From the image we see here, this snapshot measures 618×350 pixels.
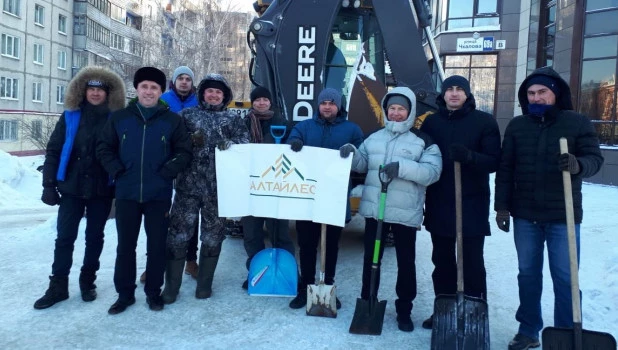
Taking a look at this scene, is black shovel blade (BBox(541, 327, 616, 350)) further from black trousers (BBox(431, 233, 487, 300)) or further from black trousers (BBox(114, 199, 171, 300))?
black trousers (BBox(114, 199, 171, 300))

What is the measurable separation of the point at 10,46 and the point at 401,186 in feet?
104

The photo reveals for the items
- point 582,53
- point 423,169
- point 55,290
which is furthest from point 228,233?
point 582,53

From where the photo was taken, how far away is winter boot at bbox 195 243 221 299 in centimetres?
485

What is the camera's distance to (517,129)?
385 cm

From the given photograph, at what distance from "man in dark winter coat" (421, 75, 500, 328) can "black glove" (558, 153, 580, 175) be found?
558 mm

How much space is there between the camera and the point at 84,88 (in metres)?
4.64

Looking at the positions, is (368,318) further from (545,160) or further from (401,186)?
(545,160)

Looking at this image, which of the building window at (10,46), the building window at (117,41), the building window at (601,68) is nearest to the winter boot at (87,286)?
the building window at (601,68)

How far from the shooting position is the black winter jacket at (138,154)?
4.33 metres

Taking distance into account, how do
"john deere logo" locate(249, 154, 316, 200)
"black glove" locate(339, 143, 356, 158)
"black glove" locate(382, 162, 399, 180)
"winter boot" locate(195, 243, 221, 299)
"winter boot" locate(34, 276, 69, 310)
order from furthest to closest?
1. "winter boot" locate(195, 243, 221, 299)
2. "john deere logo" locate(249, 154, 316, 200)
3. "winter boot" locate(34, 276, 69, 310)
4. "black glove" locate(339, 143, 356, 158)
5. "black glove" locate(382, 162, 399, 180)

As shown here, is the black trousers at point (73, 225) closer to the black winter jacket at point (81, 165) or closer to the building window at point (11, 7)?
the black winter jacket at point (81, 165)

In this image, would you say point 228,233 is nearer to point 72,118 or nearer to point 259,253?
point 259,253

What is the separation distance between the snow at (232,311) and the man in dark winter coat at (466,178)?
0.70 metres

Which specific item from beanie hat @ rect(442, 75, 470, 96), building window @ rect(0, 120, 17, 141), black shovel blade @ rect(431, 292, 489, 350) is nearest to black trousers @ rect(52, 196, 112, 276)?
black shovel blade @ rect(431, 292, 489, 350)
